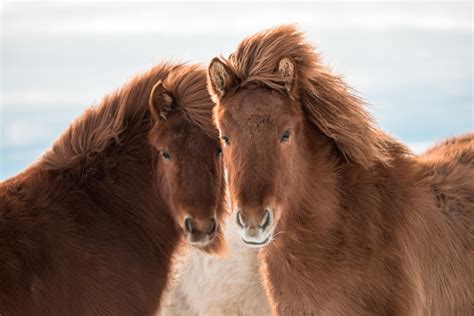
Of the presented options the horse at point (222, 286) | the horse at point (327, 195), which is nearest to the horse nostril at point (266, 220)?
the horse at point (327, 195)

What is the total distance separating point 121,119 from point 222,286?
7.18 ft

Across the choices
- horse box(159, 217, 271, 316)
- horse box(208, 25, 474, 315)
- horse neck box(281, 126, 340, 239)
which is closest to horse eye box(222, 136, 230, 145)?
horse box(208, 25, 474, 315)

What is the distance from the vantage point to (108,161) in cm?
625

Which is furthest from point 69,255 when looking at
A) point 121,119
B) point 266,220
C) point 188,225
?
point 266,220

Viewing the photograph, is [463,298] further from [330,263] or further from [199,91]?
[199,91]

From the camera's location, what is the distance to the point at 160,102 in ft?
19.6

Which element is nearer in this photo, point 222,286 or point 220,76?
point 220,76

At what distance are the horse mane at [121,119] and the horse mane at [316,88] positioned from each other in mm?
783

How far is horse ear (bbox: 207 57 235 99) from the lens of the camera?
5.23m

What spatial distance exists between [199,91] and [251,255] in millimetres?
2241

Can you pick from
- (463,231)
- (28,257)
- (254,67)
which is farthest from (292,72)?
(28,257)

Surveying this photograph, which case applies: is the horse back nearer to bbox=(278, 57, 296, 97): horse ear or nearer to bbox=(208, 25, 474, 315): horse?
bbox=(208, 25, 474, 315): horse

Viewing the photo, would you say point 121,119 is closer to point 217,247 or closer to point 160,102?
point 160,102

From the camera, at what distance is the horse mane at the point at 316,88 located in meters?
5.30
